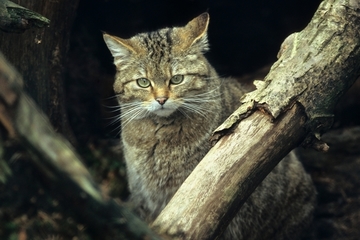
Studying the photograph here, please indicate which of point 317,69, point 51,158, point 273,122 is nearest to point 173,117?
point 273,122

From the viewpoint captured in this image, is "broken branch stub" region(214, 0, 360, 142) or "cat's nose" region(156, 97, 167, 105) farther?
"cat's nose" region(156, 97, 167, 105)

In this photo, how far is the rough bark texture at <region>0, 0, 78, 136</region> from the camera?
14.0 ft

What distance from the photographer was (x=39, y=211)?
2238 millimetres

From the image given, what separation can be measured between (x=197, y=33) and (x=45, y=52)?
122cm

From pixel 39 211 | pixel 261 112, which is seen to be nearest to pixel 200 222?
pixel 261 112

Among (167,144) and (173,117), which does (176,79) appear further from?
(167,144)

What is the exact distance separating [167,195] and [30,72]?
144cm

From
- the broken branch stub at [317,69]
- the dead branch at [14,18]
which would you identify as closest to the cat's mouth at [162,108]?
the broken branch stub at [317,69]

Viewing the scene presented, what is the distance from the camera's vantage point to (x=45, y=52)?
4.52 metres

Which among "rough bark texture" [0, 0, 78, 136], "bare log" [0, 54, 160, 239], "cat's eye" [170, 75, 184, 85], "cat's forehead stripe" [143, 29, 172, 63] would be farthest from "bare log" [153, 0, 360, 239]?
"rough bark texture" [0, 0, 78, 136]

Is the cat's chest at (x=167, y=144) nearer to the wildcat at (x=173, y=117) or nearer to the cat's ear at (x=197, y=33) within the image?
the wildcat at (x=173, y=117)

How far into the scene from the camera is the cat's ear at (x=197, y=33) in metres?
4.51

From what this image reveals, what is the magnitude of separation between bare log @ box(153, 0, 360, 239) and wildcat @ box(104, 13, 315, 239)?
73cm

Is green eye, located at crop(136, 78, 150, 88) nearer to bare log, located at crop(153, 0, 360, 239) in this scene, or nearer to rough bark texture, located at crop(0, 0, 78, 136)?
rough bark texture, located at crop(0, 0, 78, 136)
